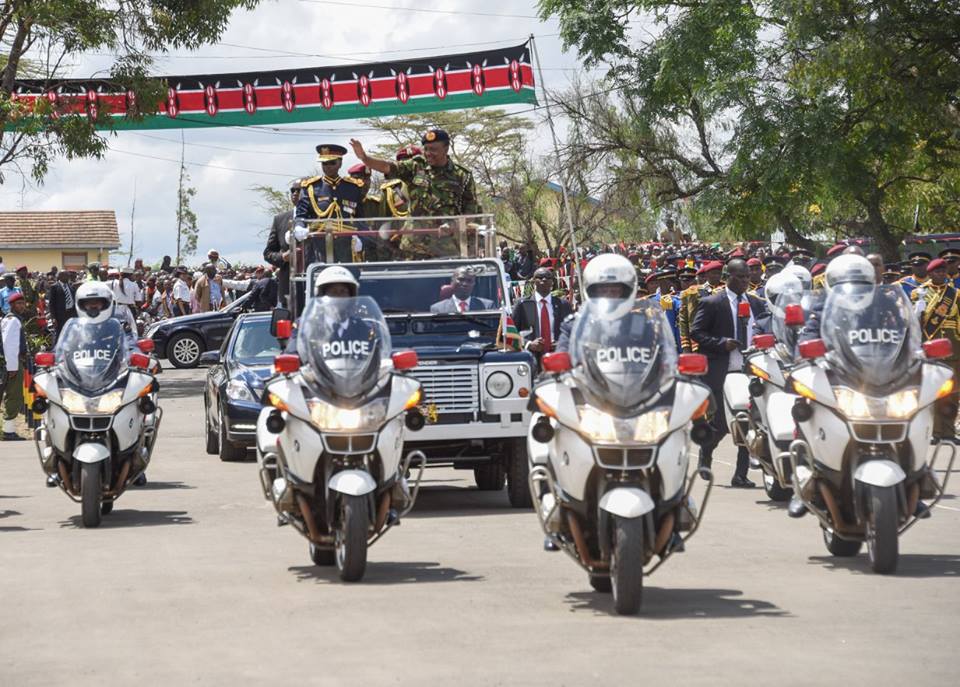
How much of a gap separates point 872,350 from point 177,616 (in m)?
4.25

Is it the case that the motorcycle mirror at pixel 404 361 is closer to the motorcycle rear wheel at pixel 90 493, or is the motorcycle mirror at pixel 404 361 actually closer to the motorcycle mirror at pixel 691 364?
the motorcycle mirror at pixel 691 364

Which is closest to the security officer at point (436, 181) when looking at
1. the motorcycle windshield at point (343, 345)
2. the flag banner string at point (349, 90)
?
the motorcycle windshield at point (343, 345)

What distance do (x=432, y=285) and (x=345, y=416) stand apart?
204 inches

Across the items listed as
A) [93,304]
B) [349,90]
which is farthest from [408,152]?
[349,90]

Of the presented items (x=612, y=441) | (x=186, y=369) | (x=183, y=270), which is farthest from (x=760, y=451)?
(x=183, y=270)

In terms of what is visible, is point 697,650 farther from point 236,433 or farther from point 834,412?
point 236,433

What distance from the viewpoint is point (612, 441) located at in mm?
8539

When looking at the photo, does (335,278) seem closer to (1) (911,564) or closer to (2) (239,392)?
(1) (911,564)

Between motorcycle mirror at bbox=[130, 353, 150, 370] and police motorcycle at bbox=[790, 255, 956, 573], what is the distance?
5729 mm

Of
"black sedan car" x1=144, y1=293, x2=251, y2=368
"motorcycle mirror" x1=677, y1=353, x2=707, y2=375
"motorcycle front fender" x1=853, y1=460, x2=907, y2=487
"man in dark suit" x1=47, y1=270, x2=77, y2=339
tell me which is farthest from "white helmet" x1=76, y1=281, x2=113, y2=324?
"black sedan car" x1=144, y1=293, x2=251, y2=368

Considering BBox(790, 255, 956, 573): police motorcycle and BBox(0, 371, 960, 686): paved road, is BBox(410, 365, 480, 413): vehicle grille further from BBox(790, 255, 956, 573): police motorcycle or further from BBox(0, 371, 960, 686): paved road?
BBox(790, 255, 956, 573): police motorcycle

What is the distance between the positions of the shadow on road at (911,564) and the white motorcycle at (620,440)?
5.34ft

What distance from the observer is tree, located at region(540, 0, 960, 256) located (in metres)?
26.2

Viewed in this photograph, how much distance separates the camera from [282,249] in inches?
716
